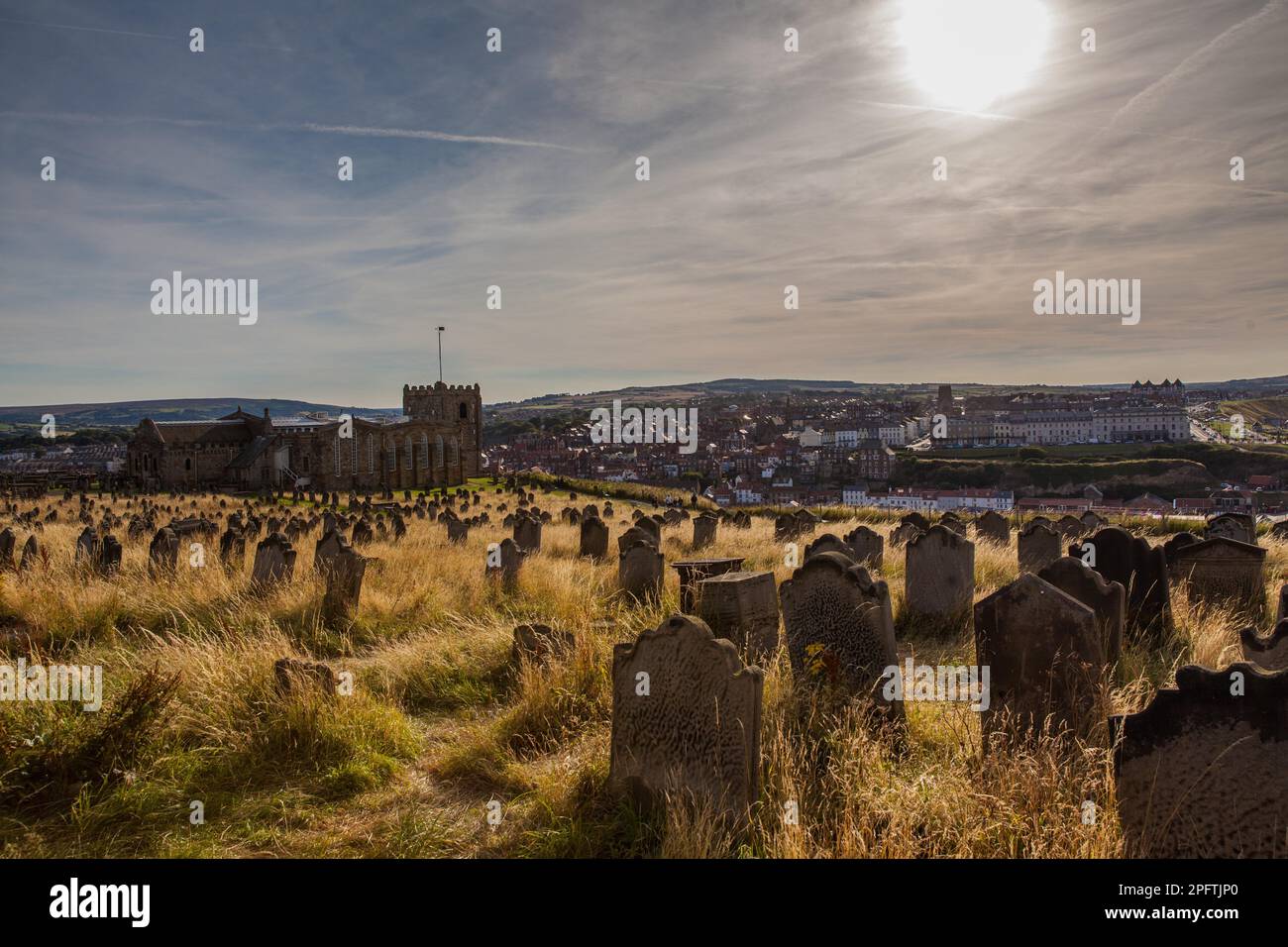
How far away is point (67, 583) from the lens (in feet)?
30.2

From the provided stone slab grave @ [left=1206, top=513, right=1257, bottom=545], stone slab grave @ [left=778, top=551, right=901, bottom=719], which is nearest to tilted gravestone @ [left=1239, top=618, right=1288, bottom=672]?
stone slab grave @ [left=778, top=551, right=901, bottom=719]

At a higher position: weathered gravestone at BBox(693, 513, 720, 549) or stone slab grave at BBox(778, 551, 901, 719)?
stone slab grave at BBox(778, 551, 901, 719)

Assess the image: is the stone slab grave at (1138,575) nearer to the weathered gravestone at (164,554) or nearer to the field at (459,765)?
the field at (459,765)

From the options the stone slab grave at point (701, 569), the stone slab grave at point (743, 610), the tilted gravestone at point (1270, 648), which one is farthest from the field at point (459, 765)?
the stone slab grave at point (701, 569)

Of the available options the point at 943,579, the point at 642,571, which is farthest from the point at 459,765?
the point at 943,579

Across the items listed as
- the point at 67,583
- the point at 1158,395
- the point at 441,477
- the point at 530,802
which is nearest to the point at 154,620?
the point at 67,583

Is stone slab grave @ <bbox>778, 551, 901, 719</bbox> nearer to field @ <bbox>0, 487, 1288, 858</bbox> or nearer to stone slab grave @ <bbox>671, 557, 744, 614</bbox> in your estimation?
field @ <bbox>0, 487, 1288, 858</bbox>

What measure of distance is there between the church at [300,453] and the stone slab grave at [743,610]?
45.4 metres

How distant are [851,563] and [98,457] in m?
94.2

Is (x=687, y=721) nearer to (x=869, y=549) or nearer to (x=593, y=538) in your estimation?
(x=869, y=549)

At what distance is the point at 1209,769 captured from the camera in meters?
3.47

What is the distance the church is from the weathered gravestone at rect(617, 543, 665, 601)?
41.8m

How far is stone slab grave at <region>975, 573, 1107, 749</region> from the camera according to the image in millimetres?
4562
